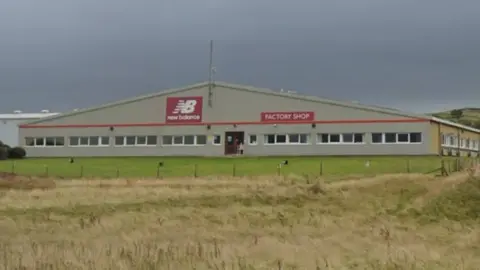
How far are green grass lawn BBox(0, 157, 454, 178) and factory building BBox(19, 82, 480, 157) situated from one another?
4.44 m

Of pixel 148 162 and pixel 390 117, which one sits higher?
pixel 390 117

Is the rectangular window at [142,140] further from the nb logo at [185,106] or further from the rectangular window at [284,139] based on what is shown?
the rectangular window at [284,139]

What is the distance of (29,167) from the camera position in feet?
177

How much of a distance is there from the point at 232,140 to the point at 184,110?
5857 millimetres

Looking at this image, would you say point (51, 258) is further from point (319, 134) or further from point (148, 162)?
point (319, 134)

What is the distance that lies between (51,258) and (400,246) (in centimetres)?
820

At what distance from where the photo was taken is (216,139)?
64000 mm

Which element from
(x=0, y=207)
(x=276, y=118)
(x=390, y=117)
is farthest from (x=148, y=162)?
(x=0, y=207)

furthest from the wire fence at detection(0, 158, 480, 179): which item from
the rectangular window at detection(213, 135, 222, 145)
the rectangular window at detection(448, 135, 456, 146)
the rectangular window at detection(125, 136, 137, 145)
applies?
the rectangular window at detection(448, 135, 456, 146)

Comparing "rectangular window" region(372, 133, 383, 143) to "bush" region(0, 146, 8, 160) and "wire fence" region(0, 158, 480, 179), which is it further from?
"bush" region(0, 146, 8, 160)

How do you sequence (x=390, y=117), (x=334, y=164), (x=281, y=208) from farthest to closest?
(x=390, y=117)
(x=334, y=164)
(x=281, y=208)

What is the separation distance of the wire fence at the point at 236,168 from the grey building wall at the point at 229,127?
705 centimetres

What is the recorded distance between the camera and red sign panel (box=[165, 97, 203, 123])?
213 feet

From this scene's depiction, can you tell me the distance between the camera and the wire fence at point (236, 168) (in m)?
42.0
